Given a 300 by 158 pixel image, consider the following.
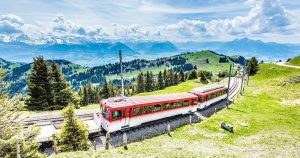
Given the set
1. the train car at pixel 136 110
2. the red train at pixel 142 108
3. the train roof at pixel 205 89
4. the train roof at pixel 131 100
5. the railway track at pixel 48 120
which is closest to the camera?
the train car at pixel 136 110

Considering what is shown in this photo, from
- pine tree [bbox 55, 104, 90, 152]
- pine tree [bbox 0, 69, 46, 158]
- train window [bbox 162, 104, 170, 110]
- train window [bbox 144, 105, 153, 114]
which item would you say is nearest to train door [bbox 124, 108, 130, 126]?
train window [bbox 144, 105, 153, 114]

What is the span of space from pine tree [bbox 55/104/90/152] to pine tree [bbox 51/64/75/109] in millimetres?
29669

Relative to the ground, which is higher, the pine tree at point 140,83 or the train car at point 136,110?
the train car at point 136,110

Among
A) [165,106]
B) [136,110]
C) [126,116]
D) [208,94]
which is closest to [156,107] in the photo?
[165,106]

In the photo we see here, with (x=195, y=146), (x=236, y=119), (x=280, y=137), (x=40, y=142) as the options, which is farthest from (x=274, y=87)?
(x=40, y=142)

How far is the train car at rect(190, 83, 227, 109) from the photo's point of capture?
50819mm

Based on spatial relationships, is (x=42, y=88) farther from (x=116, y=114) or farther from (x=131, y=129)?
(x=116, y=114)

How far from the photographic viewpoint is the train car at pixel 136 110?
31.7 m

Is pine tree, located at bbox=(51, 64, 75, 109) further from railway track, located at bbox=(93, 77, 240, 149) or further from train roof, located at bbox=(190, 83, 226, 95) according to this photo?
train roof, located at bbox=(190, 83, 226, 95)

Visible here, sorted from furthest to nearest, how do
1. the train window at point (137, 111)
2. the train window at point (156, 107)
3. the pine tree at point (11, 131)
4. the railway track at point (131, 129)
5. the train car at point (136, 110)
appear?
1. the train window at point (156, 107)
2. the train window at point (137, 111)
3. the train car at point (136, 110)
4. the railway track at point (131, 129)
5. the pine tree at point (11, 131)

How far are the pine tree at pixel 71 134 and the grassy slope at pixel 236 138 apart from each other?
3577mm

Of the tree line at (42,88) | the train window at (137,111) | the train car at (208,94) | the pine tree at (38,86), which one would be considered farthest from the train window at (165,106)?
the pine tree at (38,86)

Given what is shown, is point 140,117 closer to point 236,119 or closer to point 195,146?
point 195,146

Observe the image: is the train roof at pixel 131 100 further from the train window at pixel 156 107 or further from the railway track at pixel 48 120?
the railway track at pixel 48 120
